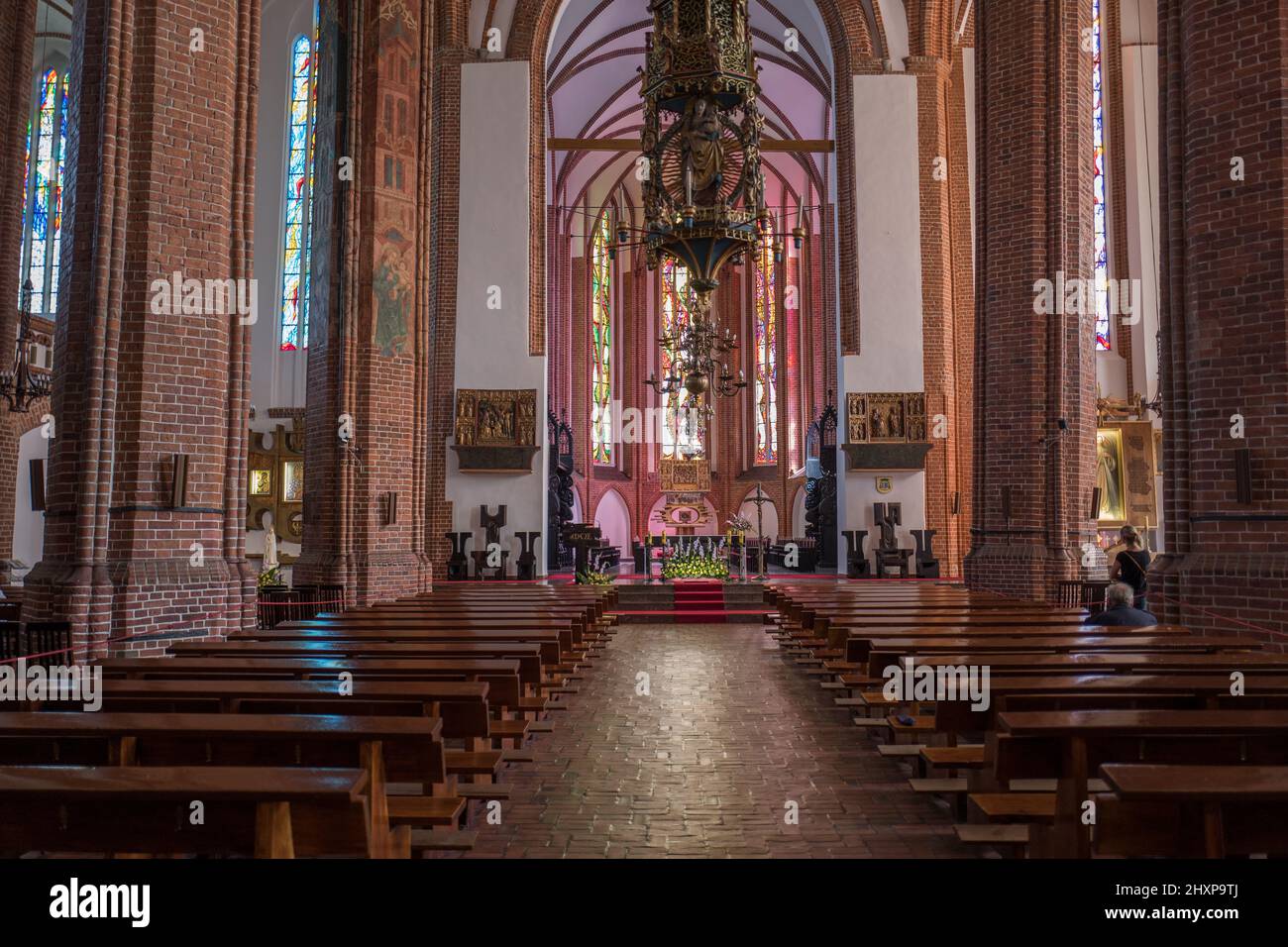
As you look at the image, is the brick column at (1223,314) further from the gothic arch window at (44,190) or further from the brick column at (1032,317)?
the gothic arch window at (44,190)

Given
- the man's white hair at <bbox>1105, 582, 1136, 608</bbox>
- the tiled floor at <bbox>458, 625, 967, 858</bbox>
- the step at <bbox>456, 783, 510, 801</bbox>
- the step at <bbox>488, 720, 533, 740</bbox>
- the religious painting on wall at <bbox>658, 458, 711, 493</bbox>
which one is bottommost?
the tiled floor at <bbox>458, 625, 967, 858</bbox>


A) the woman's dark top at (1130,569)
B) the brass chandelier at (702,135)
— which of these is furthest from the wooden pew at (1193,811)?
the brass chandelier at (702,135)

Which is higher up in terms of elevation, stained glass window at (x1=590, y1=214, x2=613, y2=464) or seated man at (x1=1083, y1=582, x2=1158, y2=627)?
stained glass window at (x1=590, y1=214, x2=613, y2=464)

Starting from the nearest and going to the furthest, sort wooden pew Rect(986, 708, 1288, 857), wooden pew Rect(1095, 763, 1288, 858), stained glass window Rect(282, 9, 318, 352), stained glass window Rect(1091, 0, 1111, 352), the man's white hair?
wooden pew Rect(1095, 763, 1288, 858), wooden pew Rect(986, 708, 1288, 857), the man's white hair, stained glass window Rect(1091, 0, 1111, 352), stained glass window Rect(282, 9, 318, 352)

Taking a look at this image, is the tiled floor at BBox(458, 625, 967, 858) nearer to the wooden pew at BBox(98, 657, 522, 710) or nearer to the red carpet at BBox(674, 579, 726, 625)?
the wooden pew at BBox(98, 657, 522, 710)

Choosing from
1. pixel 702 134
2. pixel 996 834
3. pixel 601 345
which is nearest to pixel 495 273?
pixel 702 134

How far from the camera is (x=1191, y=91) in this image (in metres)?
7.41

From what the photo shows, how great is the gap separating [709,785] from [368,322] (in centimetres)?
800

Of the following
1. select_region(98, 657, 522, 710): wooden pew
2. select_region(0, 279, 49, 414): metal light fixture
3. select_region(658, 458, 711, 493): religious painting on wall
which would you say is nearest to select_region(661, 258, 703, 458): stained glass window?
select_region(658, 458, 711, 493): religious painting on wall

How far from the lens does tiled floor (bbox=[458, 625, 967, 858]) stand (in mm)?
4117

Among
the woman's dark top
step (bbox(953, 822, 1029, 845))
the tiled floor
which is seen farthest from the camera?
the woman's dark top

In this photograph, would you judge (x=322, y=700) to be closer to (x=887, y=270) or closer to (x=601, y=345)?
(x=887, y=270)

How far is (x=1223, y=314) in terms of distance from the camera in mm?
7156

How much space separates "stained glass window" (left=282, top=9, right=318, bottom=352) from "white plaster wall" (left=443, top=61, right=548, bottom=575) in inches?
152
